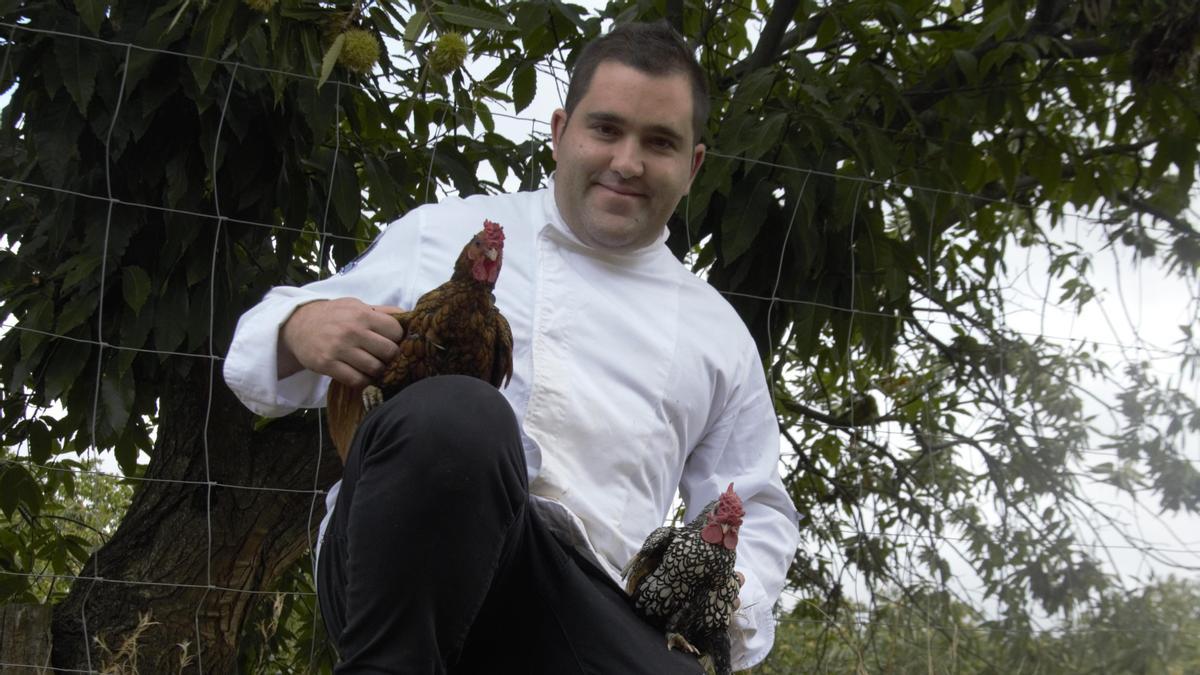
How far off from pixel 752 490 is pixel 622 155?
2.06 ft

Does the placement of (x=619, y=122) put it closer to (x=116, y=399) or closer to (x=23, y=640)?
(x=116, y=399)

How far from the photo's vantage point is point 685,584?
5.74 ft

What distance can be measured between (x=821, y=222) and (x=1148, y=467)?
1.10m

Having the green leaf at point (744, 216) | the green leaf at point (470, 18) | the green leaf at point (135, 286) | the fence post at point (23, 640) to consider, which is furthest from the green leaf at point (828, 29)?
the fence post at point (23, 640)

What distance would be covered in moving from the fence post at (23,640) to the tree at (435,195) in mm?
192

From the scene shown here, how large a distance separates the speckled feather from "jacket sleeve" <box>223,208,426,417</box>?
56 centimetres

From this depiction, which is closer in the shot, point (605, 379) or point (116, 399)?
point (605, 379)

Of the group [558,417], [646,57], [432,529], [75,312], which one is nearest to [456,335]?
[558,417]

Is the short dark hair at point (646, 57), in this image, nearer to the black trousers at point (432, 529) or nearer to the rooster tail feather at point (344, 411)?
the rooster tail feather at point (344, 411)

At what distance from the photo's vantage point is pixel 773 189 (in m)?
3.03

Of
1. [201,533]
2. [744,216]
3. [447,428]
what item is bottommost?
[201,533]

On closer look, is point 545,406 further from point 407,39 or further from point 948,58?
point 948,58

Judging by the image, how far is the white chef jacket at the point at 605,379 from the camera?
179 cm

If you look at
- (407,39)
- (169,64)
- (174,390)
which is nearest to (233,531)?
(174,390)
